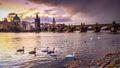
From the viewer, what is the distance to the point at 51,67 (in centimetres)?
3616

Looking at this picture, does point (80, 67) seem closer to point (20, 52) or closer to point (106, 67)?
point (106, 67)

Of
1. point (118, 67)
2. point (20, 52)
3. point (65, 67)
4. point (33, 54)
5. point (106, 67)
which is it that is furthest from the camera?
point (20, 52)

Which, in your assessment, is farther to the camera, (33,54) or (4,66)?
(33,54)

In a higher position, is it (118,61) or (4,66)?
(118,61)

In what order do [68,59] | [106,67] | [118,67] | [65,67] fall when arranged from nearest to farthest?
[118,67] → [106,67] → [65,67] → [68,59]

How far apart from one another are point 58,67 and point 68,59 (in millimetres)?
8699

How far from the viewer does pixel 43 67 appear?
120ft

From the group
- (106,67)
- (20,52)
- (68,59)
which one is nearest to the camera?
(106,67)

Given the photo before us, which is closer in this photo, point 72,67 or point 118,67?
point 118,67

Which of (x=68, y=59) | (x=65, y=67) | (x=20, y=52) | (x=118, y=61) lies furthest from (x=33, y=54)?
(x=118, y=61)

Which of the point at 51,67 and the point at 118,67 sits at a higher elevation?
the point at 118,67

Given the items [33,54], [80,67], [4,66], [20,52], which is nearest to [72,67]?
[80,67]

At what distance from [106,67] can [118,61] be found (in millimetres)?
1841

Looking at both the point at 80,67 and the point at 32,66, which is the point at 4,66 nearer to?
the point at 32,66
